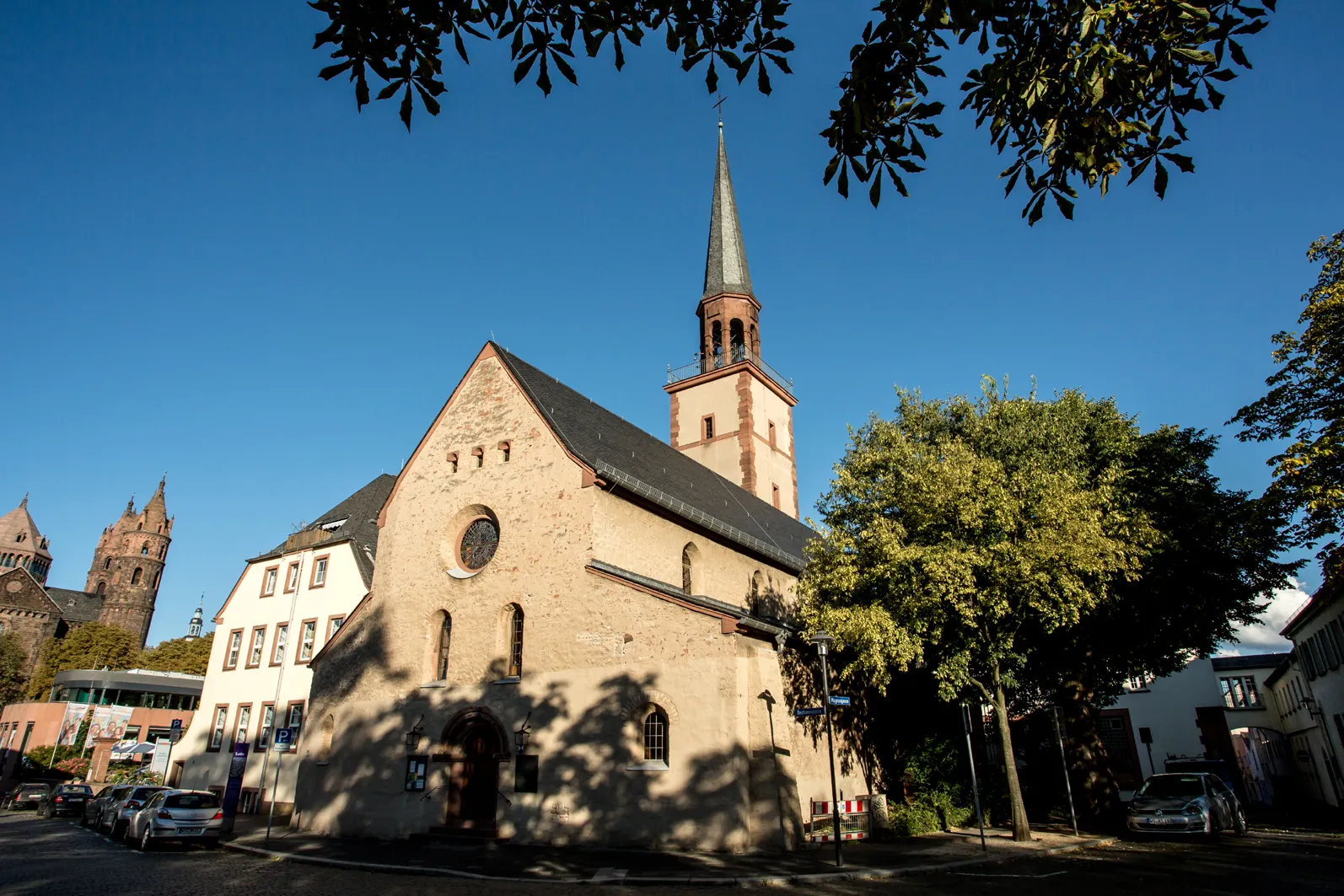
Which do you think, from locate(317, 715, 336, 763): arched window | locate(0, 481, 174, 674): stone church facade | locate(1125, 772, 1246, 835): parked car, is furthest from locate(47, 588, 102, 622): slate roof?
locate(1125, 772, 1246, 835): parked car

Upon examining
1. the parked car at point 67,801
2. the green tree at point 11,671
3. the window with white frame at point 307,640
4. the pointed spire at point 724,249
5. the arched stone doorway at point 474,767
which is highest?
the pointed spire at point 724,249

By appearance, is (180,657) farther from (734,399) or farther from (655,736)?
(655,736)

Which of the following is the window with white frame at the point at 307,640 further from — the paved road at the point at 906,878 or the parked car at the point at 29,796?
the paved road at the point at 906,878

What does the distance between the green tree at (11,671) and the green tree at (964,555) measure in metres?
74.3

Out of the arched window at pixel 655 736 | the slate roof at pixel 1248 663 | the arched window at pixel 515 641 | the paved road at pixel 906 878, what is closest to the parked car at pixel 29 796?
the paved road at pixel 906 878

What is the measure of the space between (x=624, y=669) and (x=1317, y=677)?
2743 centimetres

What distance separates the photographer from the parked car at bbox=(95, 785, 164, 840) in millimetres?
20344

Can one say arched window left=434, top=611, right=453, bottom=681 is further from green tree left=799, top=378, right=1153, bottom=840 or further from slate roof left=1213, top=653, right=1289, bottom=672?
slate roof left=1213, top=653, right=1289, bottom=672

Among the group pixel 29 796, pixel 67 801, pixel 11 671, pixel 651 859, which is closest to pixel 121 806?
pixel 67 801

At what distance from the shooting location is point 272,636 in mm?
32406

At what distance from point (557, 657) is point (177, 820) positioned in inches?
395

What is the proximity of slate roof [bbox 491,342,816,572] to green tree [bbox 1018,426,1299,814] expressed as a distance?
886 cm

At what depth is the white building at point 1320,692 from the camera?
2559cm

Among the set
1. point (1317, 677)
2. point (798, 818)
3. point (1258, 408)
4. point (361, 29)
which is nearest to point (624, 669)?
point (798, 818)
